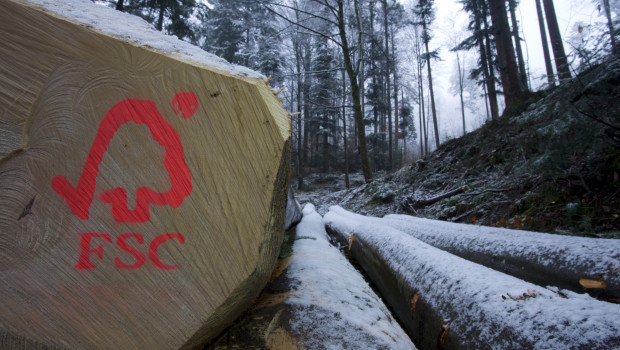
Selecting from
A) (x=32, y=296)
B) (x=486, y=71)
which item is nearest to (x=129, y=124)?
(x=32, y=296)

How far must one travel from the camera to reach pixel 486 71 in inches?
626

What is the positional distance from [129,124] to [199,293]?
530 mm

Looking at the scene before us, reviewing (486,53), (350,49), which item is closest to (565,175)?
(350,49)

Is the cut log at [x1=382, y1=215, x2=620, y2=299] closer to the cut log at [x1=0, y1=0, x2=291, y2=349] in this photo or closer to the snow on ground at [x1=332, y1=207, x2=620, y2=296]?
the snow on ground at [x1=332, y1=207, x2=620, y2=296]

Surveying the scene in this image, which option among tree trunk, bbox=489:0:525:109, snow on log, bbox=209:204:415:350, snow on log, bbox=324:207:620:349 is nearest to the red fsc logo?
snow on log, bbox=209:204:415:350

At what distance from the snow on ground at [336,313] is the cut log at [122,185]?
0.30m

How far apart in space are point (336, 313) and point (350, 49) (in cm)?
1128

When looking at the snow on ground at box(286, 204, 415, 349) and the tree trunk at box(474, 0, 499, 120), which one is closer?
the snow on ground at box(286, 204, 415, 349)

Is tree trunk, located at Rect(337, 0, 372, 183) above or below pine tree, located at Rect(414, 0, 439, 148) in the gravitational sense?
below

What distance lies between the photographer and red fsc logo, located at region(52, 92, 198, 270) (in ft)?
2.58

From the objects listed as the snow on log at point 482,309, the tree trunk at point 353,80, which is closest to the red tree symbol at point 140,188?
the snow on log at point 482,309

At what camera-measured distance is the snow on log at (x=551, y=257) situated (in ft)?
4.15

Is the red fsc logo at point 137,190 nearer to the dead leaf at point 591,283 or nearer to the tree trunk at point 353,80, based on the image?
the dead leaf at point 591,283

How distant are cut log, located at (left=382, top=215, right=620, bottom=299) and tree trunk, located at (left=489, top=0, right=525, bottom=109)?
6817mm
